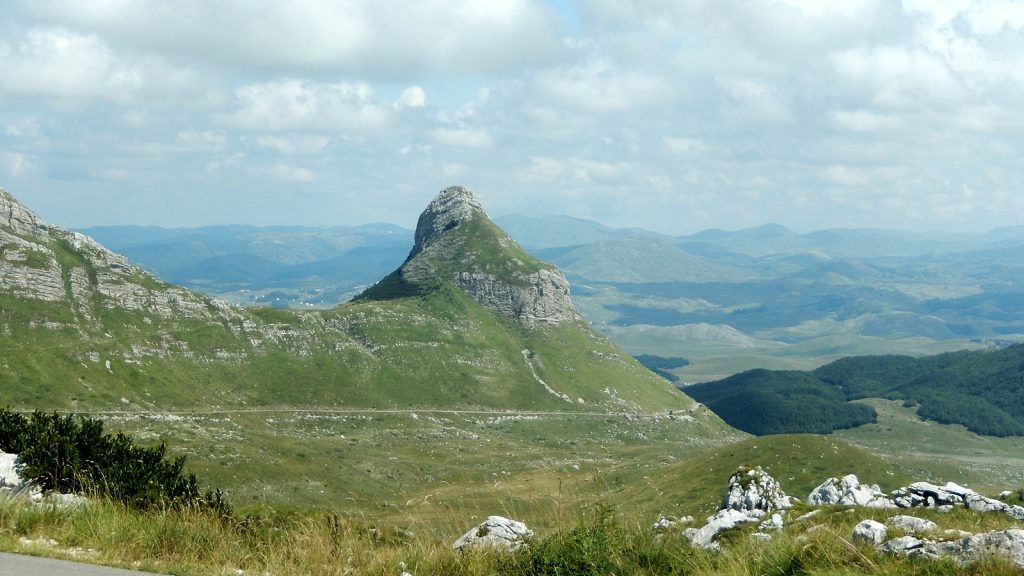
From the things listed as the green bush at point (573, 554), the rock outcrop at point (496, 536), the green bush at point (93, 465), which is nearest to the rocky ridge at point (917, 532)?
the green bush at point (573, 554)

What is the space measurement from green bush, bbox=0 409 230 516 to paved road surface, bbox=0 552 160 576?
359 cm

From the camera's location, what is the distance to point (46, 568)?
1341 cm

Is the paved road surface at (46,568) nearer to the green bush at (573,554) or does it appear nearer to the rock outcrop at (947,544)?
the green bush at (573,554)

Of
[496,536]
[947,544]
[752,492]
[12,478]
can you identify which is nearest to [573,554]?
[496,536]

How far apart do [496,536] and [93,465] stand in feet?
38.3

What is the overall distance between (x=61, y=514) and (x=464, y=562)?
941 centimetres

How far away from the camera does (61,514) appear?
16625 millimetres

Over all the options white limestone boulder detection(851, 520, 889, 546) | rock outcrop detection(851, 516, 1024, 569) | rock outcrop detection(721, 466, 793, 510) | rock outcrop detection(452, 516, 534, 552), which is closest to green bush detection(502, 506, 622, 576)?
Answer: rock outcrop detection(452, 516, 534, 552)

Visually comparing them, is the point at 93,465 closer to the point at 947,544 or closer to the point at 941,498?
the point at 947,544

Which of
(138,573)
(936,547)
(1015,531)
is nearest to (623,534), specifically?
(936,547)

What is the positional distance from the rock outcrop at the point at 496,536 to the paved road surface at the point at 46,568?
629cm

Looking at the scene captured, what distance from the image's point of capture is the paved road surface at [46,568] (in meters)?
13.1

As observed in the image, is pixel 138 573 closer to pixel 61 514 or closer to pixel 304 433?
pixel 61 514

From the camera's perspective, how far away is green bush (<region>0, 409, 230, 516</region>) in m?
19.2
